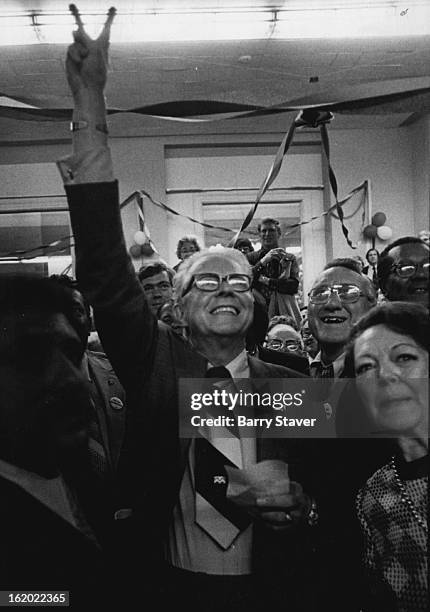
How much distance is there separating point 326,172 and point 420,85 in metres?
0.19

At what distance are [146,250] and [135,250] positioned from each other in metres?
0.02

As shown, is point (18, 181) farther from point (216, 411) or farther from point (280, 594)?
point (280, 594)

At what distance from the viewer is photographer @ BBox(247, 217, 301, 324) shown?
955mm

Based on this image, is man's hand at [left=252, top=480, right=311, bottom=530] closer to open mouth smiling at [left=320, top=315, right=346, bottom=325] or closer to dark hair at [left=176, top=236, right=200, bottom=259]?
open mouth smiling at [left=320, top=315, right=346, bottom=325]

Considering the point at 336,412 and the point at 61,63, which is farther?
the point at 61,63

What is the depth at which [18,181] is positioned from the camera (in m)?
0.92

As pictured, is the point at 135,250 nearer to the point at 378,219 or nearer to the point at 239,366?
the point at 239,366

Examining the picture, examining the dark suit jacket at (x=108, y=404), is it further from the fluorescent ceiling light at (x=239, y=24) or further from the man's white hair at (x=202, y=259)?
the fluorescent ceiling light at (x=239, y=24)

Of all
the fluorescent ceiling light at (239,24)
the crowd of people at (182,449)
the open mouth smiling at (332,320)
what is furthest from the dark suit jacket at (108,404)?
the fluorescent ceiling light at (239,24)

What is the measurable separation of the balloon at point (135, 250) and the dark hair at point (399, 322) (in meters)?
0.36

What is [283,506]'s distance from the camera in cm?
78

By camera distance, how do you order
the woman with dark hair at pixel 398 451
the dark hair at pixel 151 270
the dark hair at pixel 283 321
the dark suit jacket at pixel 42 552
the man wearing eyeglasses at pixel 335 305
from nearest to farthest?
the woman with dark hair at pixel 398 451
the dark suit jacket at pixel 42 552
the man wearing eyeglasses at pixel 335 305
the dark hair at pixel 283 321
the dark hair at pixel 151 270

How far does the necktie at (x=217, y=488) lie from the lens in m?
0.79

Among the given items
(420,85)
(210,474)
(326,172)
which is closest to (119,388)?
(210,474)
